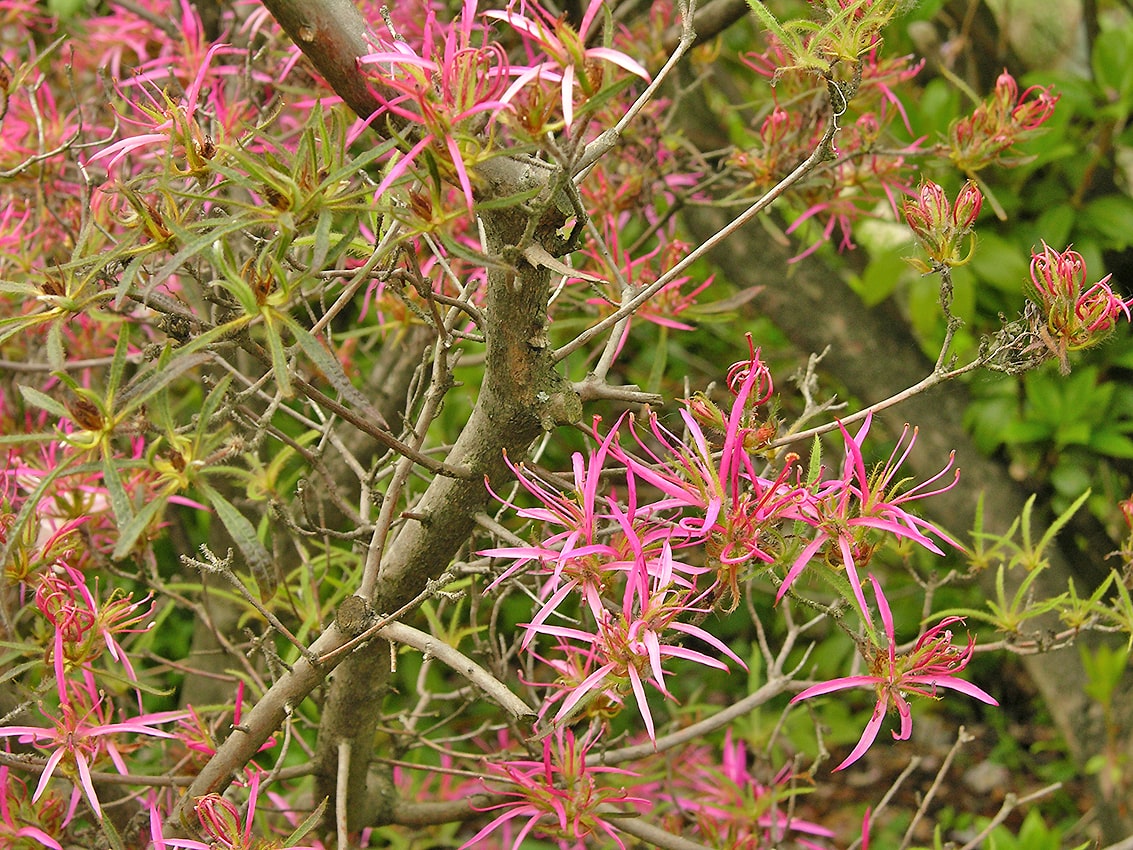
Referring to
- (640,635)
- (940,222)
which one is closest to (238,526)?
(640,635)

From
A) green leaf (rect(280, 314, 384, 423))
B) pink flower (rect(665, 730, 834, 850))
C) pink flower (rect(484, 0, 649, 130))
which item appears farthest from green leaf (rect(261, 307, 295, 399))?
pink flower (rect(665, 730, 834, 850))

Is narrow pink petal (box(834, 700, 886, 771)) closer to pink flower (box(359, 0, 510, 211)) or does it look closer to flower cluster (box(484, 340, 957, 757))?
flower cluster (box(484, 340, 957, 757))

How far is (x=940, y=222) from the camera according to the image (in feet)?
2.33

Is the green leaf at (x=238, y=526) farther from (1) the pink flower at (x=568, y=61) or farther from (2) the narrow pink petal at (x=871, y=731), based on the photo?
(2) the narrow pink petal at (x=871, y=731)

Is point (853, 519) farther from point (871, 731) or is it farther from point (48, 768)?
point (48, 768)

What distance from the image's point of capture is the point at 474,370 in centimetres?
169

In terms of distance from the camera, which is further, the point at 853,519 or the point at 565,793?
the point at 565,793

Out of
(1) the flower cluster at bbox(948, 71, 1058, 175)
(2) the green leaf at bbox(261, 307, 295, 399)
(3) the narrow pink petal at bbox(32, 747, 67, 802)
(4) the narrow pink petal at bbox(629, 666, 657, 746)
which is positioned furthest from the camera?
(1) the flower cluster at bbox(948, 71, 1058, 175)

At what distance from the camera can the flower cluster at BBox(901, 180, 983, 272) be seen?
70 cm

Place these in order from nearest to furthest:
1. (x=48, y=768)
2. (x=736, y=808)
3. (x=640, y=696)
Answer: (x=640, y=696), (x=48, y=768), (x=736, y=808)

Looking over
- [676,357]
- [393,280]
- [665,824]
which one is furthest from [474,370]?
[393,280]

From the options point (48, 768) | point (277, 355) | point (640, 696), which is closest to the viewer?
point (277, 355)

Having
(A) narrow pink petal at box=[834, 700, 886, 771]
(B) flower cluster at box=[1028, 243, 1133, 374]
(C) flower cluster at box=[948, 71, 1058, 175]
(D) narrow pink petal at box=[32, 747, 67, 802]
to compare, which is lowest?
(A) narrow pink petal at box=[834, 700, 886, 771]

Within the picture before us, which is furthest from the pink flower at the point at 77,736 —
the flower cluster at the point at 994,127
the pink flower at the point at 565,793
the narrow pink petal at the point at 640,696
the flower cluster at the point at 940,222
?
the flower cluster at the point at 994,127
